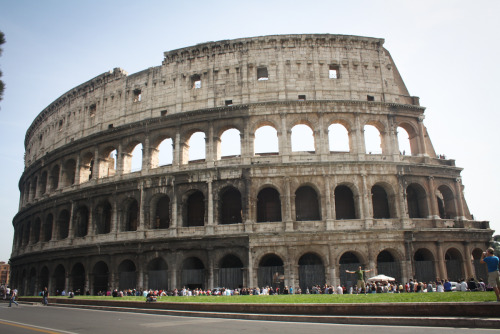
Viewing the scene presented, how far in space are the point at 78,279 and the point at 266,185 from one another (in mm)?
17703

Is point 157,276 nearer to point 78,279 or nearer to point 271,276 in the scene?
point 271,276

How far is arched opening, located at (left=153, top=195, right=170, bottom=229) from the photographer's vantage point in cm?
2800

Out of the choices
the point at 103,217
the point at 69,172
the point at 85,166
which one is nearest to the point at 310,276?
the point at 103,217

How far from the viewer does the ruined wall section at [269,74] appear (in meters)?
27.1

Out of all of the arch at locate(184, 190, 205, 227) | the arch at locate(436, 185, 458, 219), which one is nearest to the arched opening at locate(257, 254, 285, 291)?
the arch at locate(184, 190, 205, 227)

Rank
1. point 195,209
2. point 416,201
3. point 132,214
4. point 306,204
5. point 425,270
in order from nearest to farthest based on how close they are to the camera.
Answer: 1. point 425,270
2. point 306,204
3. point 416,201
4. point 195,209
5. point 132,214

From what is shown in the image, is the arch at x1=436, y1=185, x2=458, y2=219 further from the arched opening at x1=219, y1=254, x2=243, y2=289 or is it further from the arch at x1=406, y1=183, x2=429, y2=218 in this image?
the arched opening at x1=219, y1=254, x2=243, y2=289

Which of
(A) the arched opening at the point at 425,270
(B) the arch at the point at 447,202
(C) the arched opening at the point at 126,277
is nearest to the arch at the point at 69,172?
(C) the arched opening at the point at 126,277

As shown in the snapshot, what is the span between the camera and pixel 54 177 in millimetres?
36000

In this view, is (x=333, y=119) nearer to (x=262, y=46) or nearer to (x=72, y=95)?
(x=262, y=46)

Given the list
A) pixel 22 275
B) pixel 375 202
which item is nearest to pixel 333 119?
pixel 375 202

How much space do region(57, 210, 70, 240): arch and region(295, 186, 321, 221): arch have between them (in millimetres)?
20186

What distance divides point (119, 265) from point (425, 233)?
20977mm

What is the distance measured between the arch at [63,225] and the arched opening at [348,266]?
76.0 feet
